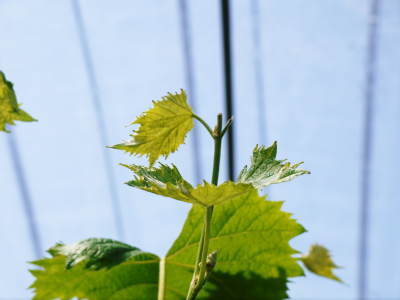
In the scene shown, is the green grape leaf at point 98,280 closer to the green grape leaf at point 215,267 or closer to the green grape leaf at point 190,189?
the green grape leaf at point 215,267

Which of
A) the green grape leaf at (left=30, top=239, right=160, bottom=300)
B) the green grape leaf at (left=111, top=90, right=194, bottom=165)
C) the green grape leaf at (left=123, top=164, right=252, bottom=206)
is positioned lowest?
the green grape leaf at (left=30, top=239, right=160, bottom=300)

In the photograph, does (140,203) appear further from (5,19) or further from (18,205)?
(5,19)

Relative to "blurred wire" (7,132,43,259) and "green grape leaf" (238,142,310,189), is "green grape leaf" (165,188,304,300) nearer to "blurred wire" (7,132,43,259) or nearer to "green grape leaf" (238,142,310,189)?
"green grape leaf" (238,142,310,189)

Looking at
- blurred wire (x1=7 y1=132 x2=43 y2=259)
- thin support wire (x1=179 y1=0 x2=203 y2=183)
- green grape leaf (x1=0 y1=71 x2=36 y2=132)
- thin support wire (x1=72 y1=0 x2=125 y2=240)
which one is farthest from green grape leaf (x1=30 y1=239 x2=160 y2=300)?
blurred wire (x1=7 y1=132 x2=43 y2=259)

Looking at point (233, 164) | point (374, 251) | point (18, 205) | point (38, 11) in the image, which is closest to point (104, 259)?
point (233, 164)

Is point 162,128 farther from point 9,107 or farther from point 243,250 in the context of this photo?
point 243,250

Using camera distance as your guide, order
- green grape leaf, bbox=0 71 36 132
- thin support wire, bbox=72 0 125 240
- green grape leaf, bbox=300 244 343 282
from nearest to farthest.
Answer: green grape leaf, bbox=0 71 36 132, green grape leaf, bbox=300 244 343 282, thin support wire, bbox=72 0 125 240
